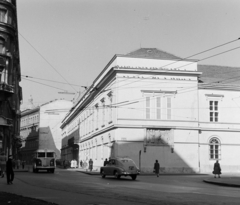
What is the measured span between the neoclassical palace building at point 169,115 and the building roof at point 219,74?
0.42 metres

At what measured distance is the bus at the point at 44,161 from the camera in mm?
40312

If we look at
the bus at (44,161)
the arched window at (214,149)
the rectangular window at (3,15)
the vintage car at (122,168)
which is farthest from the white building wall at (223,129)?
the rectangular window at (3,15)

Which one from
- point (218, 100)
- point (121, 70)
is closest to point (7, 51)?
point (121, 70)

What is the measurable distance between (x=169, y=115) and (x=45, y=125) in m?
68.6

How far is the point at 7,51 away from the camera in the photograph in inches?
1670

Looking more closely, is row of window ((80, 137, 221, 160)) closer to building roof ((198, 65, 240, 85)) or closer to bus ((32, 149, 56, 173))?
bus ((32, 149, 56, 173))

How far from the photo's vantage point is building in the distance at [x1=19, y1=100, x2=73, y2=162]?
103750mm

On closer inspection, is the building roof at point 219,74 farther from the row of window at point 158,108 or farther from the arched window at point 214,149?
the arched window at point 214,149

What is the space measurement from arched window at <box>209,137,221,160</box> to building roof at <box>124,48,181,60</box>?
10.6m

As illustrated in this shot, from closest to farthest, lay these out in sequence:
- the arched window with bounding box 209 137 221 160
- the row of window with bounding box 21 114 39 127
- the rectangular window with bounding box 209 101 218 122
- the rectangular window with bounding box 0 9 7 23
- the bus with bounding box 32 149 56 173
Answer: the bus with bounding box 32 149 56 173, the rectangular window with bounding box 0 9 7 23, the arched window with bounding box 209 137 221 160, the rectangular window with bounding box 209 101 218 122, the row of window with bounding box 21 114 39 127

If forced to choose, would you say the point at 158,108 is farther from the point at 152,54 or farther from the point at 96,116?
the point at 96,116

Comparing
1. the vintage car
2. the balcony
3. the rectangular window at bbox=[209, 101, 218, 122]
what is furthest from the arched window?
the balcony

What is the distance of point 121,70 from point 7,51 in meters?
12.7

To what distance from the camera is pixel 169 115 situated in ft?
142
